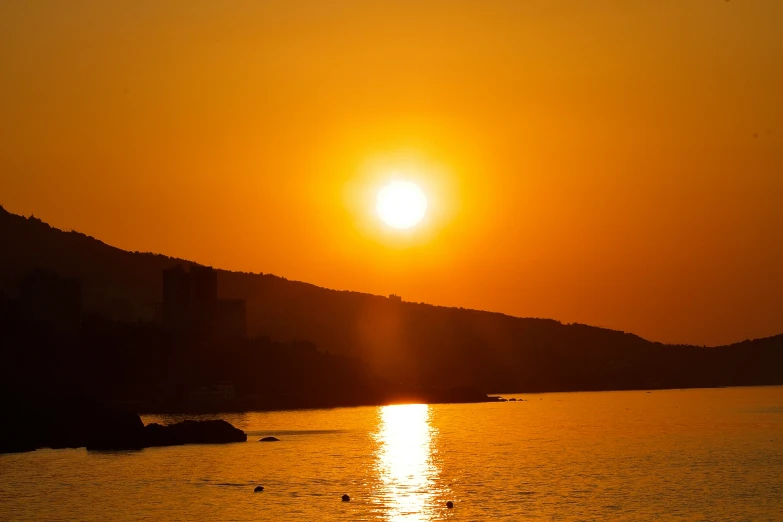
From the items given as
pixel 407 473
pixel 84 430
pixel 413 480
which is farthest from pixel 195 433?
pixel 413 480

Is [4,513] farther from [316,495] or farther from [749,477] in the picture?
[749,477]

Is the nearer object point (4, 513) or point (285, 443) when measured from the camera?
point (4, 513)

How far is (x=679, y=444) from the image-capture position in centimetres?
14675

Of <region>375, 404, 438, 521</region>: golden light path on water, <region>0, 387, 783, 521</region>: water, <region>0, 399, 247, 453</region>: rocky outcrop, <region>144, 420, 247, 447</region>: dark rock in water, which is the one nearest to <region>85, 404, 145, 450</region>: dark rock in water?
<region>0, 399, 247, 453</region>: rocky outcrop

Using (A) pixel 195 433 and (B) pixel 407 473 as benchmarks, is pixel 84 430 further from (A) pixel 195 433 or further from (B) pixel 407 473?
(B) pixel 407 473

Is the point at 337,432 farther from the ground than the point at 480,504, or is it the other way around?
the point at 337,432

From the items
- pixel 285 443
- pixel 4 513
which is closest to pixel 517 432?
pixel 285 443

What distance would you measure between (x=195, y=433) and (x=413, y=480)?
5503 cm

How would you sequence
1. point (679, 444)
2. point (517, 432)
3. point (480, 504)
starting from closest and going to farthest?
point (480, 504), point (679, 444), point (517, 432)

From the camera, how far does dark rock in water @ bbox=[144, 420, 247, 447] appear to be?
479 ft

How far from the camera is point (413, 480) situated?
103 metres

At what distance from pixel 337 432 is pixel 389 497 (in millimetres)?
88195

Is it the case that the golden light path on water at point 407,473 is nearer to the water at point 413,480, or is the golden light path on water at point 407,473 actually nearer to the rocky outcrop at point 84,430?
the water at point 413,480

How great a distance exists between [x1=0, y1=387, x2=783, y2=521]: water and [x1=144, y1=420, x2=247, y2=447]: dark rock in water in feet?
16.8
